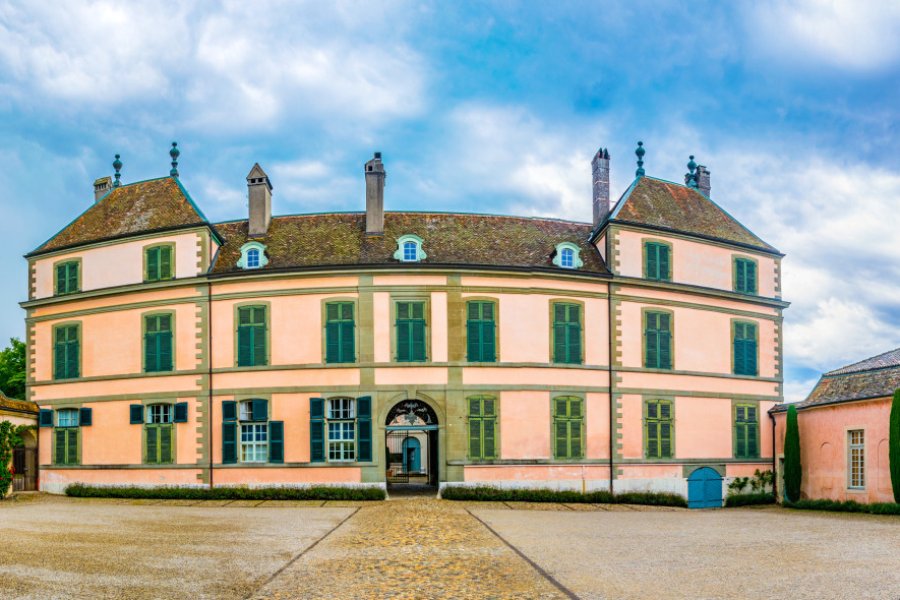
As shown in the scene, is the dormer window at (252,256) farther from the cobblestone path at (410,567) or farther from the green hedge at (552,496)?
the cobblestone path at (410,567)

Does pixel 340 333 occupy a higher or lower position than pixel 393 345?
higher

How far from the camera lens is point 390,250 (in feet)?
101

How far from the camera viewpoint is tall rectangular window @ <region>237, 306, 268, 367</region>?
3016cm

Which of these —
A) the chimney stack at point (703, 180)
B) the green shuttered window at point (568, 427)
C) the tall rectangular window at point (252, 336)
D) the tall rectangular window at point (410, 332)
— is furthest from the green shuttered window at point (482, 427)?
the chimney stack at point (703, 180)

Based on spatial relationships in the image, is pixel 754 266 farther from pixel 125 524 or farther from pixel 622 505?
pixel 125 524

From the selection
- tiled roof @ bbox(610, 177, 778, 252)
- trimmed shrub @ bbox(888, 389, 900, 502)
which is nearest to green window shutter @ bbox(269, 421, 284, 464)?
tiled roof @ bbox(610, 177, 778, 252)

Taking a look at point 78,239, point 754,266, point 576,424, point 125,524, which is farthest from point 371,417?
point 754,266

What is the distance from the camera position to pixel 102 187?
3597 centimetres

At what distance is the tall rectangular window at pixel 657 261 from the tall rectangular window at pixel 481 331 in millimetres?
6286

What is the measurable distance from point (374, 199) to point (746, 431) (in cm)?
1654

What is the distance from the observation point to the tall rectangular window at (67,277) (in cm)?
3288

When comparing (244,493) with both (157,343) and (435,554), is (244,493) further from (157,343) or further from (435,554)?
(435,554)

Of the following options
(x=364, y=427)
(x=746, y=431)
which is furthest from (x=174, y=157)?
(x=746, y=431)

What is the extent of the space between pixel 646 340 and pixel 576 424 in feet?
13.8
